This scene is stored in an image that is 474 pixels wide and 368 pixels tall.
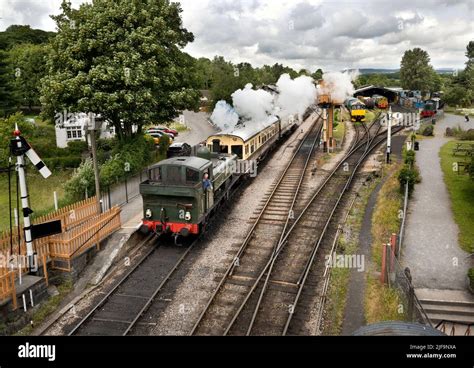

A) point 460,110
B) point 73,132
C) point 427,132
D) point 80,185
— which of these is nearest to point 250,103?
point 73,132

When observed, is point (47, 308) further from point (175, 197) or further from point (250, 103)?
point (250, 103)

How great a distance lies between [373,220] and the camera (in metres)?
17.1

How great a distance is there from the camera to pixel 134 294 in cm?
1184

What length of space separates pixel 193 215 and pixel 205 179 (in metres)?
1.42

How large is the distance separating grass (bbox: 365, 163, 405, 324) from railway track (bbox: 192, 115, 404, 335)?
173cm

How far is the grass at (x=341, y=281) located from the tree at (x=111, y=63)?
35.9 ft

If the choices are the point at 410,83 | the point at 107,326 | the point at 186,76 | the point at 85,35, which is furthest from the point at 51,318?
the point at 410,83

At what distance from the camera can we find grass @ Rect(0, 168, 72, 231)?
18703 millimetres

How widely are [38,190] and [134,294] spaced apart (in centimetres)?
1296

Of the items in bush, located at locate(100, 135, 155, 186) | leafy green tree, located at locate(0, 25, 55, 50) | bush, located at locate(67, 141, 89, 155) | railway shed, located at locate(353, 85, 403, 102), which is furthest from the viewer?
leafy green tree, located at locate(0, 25, 55, 50)

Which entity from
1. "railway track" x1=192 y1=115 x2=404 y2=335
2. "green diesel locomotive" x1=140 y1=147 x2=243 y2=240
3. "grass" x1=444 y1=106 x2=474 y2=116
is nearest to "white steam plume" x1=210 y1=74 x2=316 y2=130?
"railway track" x1=192 y1=115 x2=404 y2=335

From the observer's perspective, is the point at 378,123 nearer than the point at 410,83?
Yes

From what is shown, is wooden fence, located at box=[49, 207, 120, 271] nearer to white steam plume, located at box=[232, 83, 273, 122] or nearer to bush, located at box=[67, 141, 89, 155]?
bush, located at box=[67, 141, 89, 155]
